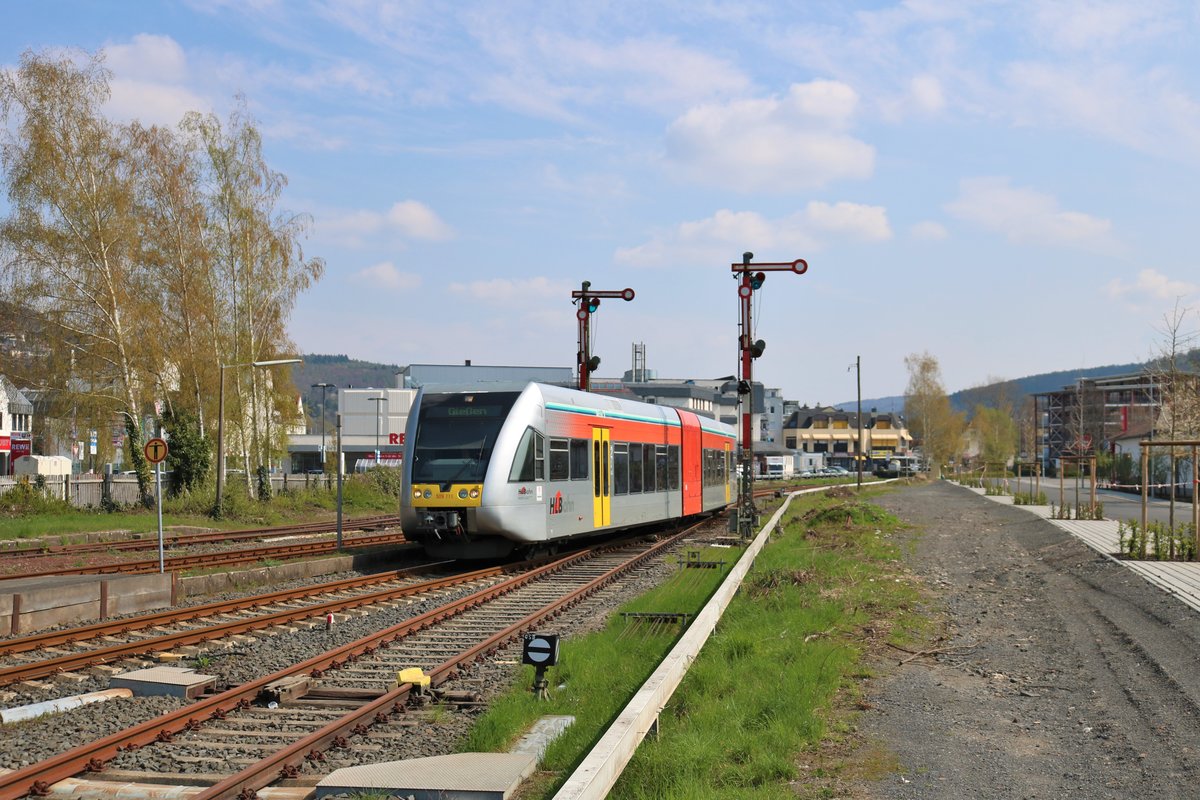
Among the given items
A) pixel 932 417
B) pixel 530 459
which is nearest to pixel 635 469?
pixel 530 459

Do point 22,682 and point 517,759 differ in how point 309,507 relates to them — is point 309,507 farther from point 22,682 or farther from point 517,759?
point 517,759

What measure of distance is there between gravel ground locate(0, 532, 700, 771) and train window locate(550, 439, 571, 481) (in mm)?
5301

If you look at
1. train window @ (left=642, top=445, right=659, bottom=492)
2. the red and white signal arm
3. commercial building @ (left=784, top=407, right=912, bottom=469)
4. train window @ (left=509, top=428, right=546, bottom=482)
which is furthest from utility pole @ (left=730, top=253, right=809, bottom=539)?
commercial building @ (left=784, top=407, right=912, bottom=469)

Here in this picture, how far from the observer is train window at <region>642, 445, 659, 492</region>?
83.3 feet

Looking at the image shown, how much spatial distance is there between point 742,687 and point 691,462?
21.4 metres

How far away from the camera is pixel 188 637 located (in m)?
11.9

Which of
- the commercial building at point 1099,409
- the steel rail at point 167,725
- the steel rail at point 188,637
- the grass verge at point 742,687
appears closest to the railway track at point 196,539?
the steel rail at point 188,637

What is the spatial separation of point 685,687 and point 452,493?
984 centimetres

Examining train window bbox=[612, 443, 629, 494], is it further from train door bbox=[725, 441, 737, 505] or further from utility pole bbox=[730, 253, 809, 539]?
train door bbox=[725, 441, 737, 505]

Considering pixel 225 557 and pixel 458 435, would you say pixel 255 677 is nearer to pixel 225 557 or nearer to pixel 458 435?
pixel 458 435

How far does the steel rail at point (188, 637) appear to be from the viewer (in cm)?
1014

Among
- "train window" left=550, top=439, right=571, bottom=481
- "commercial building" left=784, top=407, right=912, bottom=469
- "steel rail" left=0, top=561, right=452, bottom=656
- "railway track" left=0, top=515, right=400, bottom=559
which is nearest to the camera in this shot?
"steel rail" left=0, top=561, right=452, bottom=656

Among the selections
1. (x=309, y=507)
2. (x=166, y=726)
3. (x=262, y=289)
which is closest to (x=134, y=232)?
(x=262, y=289)

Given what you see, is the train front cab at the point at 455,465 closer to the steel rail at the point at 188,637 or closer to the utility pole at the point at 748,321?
the steel rail at the point at 188,637
